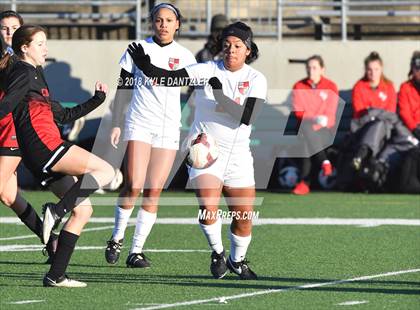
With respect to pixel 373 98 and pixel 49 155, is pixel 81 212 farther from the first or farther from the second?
pixel 373 98

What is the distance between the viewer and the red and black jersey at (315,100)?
1487 centimetres

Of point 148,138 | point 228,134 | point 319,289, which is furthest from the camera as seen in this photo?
point 148,138

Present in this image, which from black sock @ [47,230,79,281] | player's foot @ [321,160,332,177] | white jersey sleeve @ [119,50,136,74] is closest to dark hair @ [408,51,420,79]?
player's foot @ [321,160,332,177]

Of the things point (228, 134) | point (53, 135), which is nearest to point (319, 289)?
point (228, 134)

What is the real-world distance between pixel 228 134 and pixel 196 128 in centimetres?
25

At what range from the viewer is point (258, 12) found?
17.4 metres

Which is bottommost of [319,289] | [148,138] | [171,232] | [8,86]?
[171,232]

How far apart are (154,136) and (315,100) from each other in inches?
250

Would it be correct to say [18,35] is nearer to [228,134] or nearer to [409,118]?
[228,134]

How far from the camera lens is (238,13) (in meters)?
17.3

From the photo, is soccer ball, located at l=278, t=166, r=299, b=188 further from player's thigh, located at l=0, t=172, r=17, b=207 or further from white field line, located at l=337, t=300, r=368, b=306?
white field line, located at l=337, t=300, r=368, b=306

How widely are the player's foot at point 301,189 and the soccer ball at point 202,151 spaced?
6.77 meters

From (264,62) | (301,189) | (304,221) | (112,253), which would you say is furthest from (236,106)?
(264,62)

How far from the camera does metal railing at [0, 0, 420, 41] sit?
16906mm
